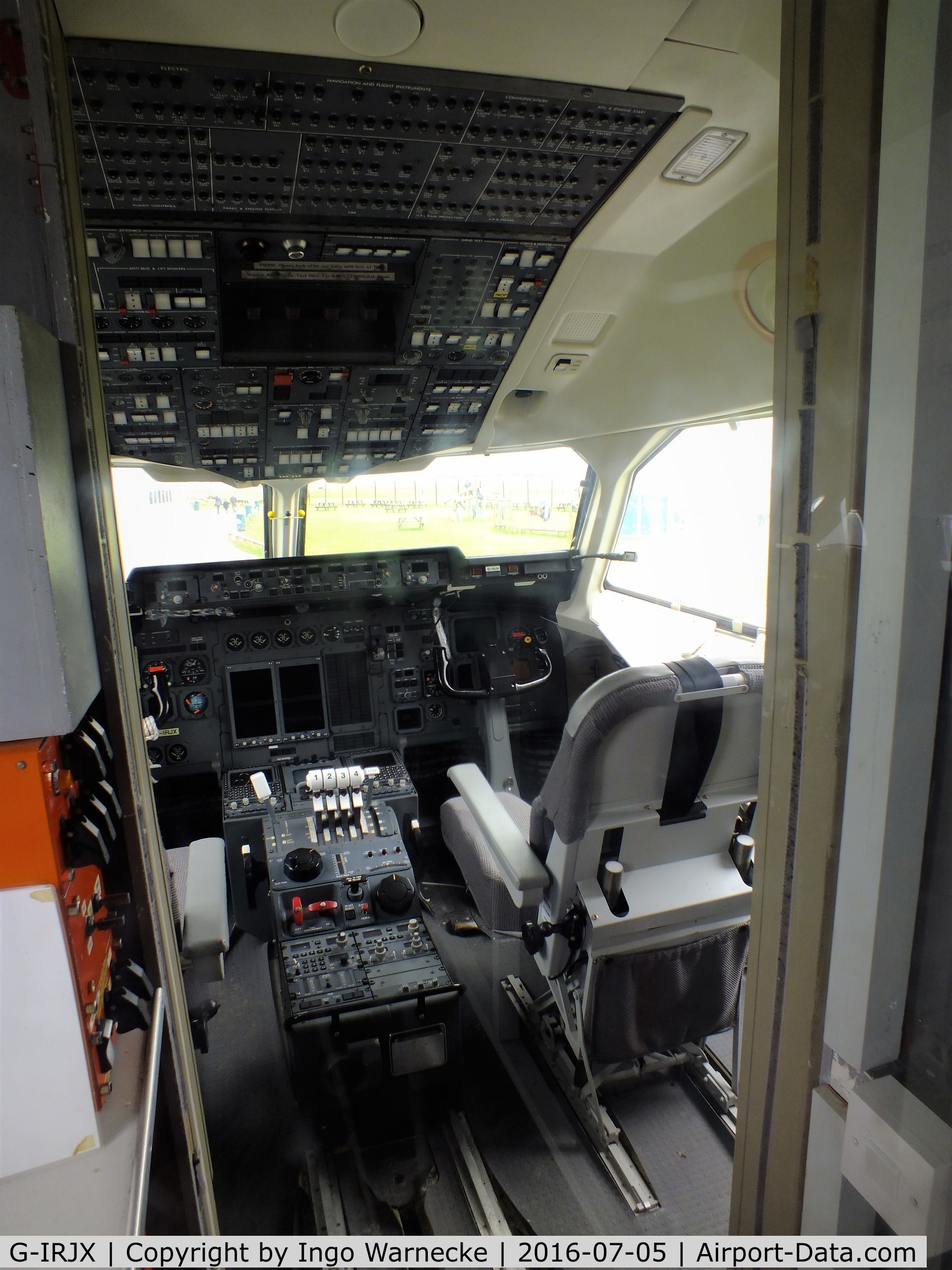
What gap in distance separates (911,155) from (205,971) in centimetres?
191

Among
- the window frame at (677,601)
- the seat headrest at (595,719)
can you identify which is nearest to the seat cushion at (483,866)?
the seat headrest at (595,719)

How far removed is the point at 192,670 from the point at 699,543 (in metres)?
2.57

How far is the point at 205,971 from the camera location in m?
1.66

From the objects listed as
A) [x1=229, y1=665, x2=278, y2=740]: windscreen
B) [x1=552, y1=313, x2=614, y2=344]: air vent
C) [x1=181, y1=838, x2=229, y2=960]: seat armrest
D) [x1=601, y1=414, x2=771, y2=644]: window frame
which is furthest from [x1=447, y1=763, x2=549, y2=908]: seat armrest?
[x1=229, y1=665, x2=278, y2=740]: windscreen

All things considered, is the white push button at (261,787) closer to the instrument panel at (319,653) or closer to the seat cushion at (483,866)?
the instrument panel at (319,653)

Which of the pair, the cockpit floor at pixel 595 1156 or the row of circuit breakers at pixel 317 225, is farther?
the cockpit floor at pixel 595 1156

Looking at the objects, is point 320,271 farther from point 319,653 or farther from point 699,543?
point 319,653

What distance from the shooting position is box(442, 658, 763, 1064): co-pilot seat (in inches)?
66.7

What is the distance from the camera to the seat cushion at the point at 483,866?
2.27 metres

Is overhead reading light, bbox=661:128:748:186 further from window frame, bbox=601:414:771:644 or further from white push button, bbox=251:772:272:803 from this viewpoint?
white push button, bbox=251:772:272:803

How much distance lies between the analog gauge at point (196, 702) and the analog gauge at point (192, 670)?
0.22 ft

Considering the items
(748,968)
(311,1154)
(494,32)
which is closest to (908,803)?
(748,968)

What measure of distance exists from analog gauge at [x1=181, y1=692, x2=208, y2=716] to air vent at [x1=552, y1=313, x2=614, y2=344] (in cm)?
248

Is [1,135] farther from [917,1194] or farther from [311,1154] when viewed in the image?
[311,1154]
